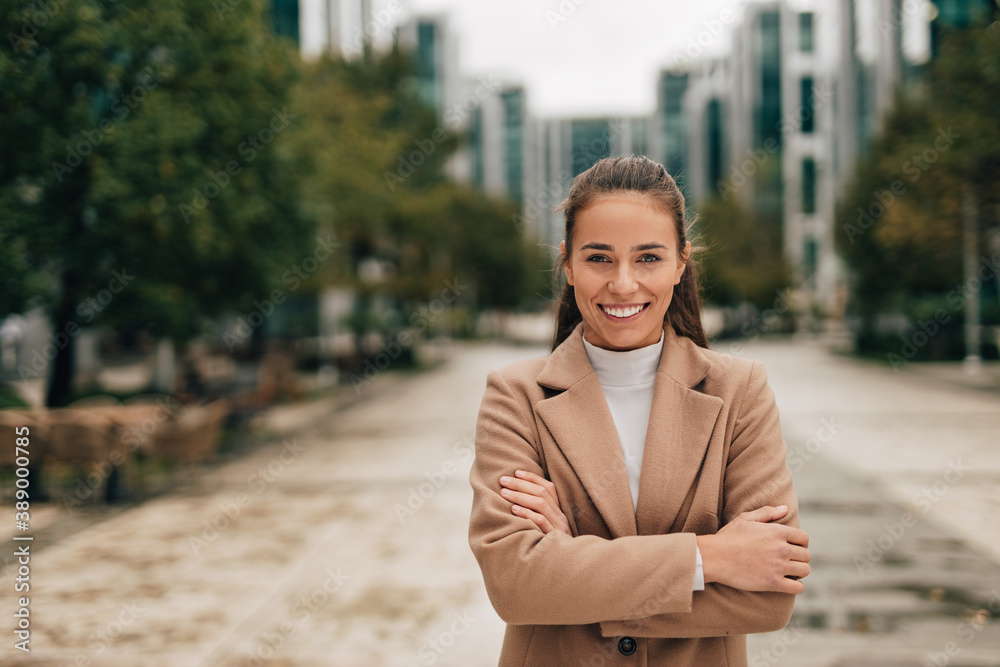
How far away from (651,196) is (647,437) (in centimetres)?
54

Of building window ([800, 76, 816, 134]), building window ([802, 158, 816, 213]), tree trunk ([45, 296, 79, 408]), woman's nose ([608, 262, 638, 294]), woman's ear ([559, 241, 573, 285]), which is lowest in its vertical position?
tree trunk ([45, 296, 79, 408])

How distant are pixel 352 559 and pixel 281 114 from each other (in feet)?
24.9

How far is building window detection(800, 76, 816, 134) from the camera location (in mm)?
56731

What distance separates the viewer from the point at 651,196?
73.5 inches

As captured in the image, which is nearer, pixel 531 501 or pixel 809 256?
pixel 531 501

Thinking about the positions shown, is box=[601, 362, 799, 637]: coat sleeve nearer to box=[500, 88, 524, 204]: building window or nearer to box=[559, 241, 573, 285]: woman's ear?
box=[559, 241, 573, 285]: woman's ear

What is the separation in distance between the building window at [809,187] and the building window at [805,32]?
1301cm

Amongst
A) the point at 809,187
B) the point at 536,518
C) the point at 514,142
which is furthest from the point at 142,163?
the point at 514,142

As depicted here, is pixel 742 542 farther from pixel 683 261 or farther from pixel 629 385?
pixel 683 261

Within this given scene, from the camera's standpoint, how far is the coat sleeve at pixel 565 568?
1.75 meters

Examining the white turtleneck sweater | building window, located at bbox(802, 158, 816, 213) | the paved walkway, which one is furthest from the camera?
building window, located at bbox(802, 158, 816, 213)

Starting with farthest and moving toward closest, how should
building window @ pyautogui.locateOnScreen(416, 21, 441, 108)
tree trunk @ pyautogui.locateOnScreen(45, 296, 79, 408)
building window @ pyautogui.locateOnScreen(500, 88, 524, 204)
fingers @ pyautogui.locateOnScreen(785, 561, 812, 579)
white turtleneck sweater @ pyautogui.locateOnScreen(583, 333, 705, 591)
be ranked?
building window @ pyautogui.locateOnScreen(500, 88, 524, 204) → building window @ pyautogui.locateOnScreen(416, 21, 441, 108) → tree trunk @ pyautogui.locateOnScreen(45, 296, 79, 408) → white turtleneck sweater @ pyautogui.locateOnScreen(583, 333, 705, 591) → fingers @ pyautogui.locateOnScreen(785, 561, 812, 579)

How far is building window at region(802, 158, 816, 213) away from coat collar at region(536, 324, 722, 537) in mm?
57105

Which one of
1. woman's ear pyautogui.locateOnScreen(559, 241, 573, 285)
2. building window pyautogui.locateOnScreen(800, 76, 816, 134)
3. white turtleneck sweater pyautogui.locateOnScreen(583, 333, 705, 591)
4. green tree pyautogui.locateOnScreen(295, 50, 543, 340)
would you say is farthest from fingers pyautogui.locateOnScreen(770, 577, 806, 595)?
building window pyautogui.locateOnScreen(800, 76, 816, 134)
